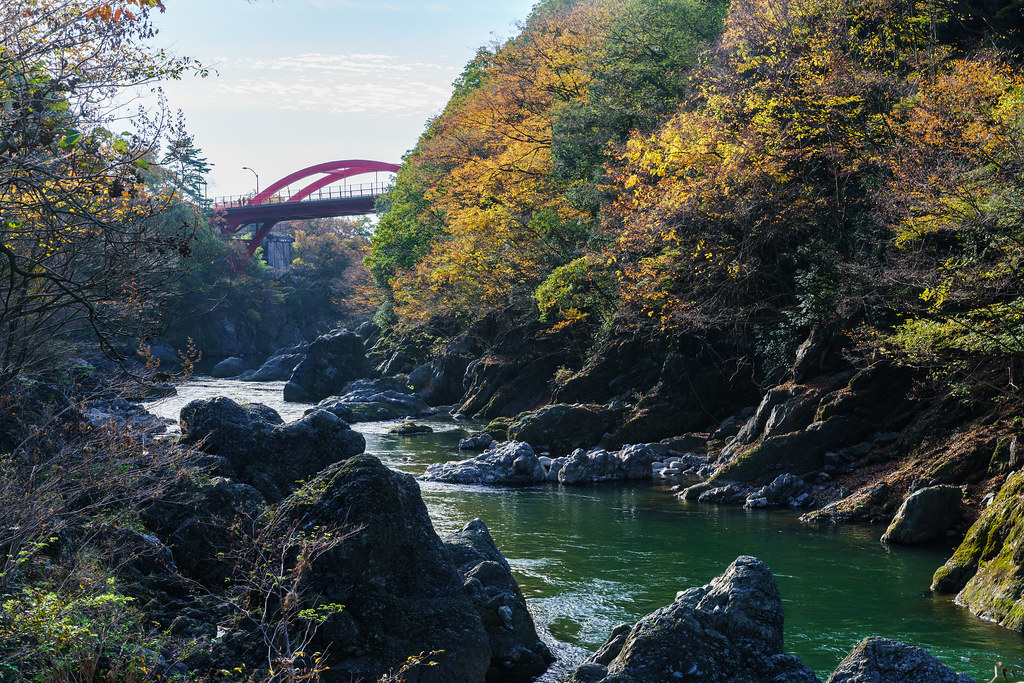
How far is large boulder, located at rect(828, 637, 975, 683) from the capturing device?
6.11 metres

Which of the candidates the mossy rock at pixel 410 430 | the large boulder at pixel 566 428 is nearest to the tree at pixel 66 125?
the large boulder at pixel 566 428

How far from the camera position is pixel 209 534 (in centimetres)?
946

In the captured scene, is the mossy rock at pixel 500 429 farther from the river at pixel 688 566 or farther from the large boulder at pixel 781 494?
the large boulder at pixel 781 494

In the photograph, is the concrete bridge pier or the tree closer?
the tree

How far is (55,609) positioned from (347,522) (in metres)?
2.33

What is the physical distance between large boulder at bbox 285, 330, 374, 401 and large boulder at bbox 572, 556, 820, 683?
34522 millimetres

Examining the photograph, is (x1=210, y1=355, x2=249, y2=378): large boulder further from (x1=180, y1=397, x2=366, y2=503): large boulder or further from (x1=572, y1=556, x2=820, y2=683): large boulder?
(x1=572, y1=556, x2=820, y2=683): large boulder

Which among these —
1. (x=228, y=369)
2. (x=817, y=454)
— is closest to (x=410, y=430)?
(x=817, y=454)

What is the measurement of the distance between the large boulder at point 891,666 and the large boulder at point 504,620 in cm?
344

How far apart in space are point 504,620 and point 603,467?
36.5 ft

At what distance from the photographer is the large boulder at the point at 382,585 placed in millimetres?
7184

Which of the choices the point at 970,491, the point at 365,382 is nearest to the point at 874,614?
the point at 970,491

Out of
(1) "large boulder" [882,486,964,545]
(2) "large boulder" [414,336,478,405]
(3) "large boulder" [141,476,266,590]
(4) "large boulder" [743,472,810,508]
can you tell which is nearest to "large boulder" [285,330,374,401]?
(2) "large boulder" [414,336,478,405]

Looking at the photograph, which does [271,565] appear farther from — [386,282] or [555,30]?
[386,282]
